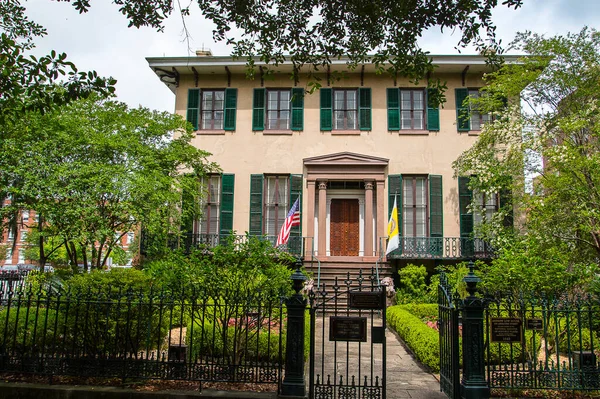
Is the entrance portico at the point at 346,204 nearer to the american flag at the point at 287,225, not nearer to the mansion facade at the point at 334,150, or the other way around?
the mansion facade at the point at 334,150

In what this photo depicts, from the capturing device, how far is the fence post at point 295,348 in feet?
19.9

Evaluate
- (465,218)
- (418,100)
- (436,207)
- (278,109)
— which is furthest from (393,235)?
(278,109)

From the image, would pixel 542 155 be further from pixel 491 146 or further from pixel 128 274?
pixel 128 274

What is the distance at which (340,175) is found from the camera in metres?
19.2

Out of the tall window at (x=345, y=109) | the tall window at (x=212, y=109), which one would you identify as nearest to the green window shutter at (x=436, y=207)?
the tall window at (x=345, y=109)

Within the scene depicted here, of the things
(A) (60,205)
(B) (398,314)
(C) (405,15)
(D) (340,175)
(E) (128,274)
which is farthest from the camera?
(D) (340,175)

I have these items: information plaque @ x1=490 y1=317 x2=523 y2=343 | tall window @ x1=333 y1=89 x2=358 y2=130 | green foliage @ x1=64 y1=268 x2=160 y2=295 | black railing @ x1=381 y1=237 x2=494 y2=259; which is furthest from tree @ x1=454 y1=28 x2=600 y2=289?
green foliage @ x1=64 y1=268 x2=160 y2=295

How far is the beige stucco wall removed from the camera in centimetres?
1925

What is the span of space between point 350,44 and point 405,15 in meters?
1.09

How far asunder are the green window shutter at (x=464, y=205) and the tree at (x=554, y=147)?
6.20 ft

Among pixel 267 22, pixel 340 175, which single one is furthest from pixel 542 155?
pixel 267 22

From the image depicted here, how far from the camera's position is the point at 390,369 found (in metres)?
8.76

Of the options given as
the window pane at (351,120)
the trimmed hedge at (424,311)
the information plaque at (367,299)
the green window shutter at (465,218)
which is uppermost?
the window pane at (351,120)

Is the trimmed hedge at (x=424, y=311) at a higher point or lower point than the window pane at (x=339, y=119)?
lower
